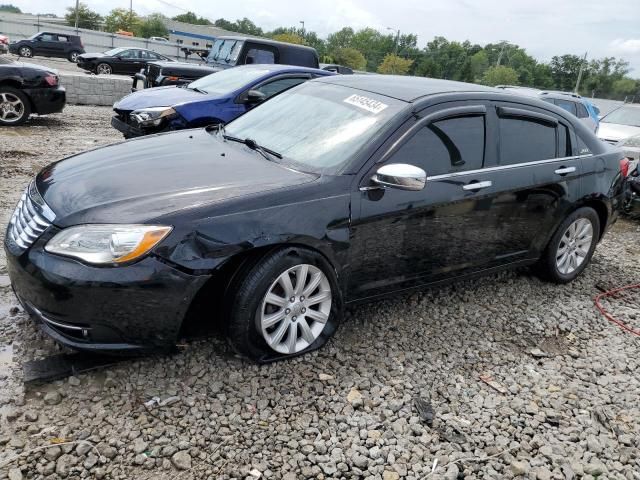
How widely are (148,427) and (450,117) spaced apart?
261 cm

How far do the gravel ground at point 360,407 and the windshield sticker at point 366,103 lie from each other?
1410mm

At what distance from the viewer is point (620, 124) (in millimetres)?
12734

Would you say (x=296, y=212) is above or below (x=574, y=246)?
above

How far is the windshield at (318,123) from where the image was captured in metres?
3.37

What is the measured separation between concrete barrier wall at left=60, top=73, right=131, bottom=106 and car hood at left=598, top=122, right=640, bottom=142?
11.1 meters

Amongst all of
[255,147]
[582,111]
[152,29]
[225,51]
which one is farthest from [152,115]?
[152,29]

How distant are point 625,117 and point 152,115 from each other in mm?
11367

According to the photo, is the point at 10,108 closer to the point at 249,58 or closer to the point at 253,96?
the point at 253,96

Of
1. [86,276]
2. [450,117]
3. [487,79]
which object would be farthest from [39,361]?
[487,79]

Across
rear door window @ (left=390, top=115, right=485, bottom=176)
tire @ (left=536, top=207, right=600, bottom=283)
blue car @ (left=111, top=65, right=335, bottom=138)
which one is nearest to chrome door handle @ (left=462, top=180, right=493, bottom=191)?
rear door window @ (left=390, top=115, right=485, bottom=176)

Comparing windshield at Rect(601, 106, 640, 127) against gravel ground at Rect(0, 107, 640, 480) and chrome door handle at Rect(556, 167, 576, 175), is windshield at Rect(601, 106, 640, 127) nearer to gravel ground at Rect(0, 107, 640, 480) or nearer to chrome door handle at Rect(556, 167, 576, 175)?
chrome door handle at Rect(556, 167, 576, 175)

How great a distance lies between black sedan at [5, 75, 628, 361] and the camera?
269cm

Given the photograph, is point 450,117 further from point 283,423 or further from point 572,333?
point 283,423

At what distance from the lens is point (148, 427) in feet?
8.55
